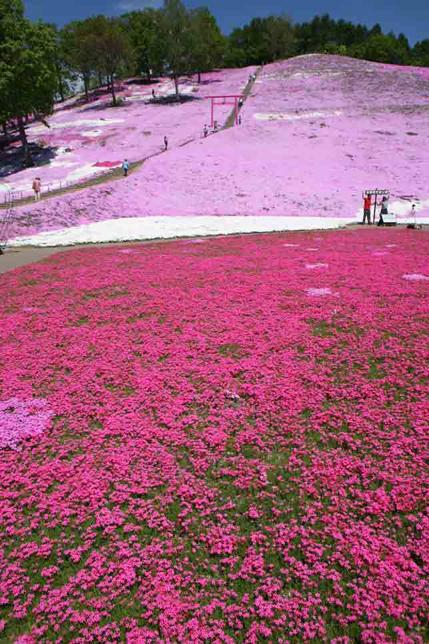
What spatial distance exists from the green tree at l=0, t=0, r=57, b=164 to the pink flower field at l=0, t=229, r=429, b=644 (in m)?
47.5

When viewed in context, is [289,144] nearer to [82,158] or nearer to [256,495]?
[82,158]

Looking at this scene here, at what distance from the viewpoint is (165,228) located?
103 feet

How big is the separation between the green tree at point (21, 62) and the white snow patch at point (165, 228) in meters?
29.6

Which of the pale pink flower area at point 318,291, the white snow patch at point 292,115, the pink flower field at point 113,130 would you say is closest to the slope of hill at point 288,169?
the white snow patch at point 292,115

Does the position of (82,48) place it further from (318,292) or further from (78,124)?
(318,292)

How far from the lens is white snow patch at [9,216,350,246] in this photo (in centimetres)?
2923

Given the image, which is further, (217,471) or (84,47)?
(84,47)

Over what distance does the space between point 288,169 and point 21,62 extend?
34.5 metres

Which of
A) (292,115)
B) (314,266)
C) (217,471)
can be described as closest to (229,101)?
(292,115)

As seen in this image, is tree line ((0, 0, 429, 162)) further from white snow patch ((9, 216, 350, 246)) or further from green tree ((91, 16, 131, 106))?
white snow patch ((9, 216, 350, 246))

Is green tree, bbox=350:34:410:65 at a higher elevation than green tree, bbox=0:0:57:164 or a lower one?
higher

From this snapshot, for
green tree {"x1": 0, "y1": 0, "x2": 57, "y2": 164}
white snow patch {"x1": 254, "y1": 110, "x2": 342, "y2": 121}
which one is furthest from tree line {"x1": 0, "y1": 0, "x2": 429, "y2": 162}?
white snow patch {"x1": 254, "y1": 110, "x2": 342, "y2": 121}

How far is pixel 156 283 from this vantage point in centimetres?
1706

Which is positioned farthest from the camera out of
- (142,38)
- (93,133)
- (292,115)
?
(142,38)
